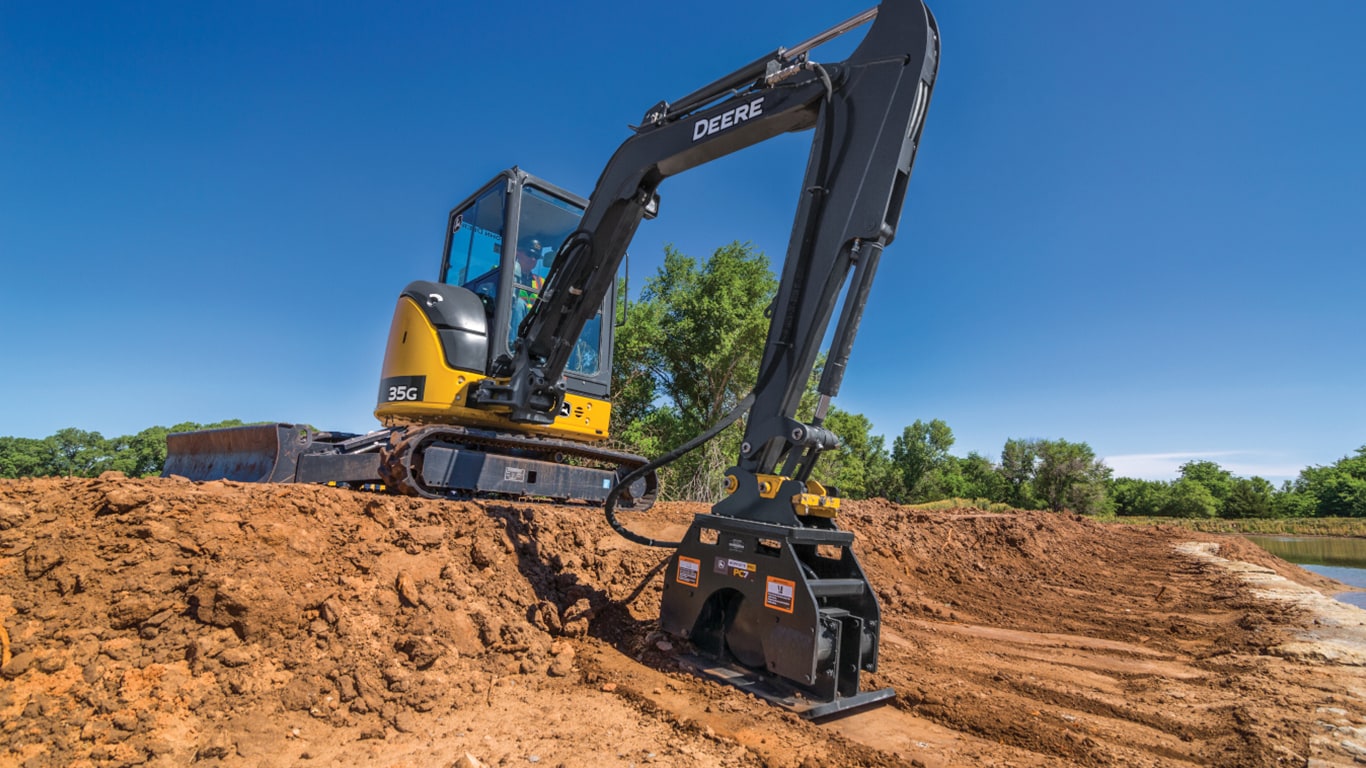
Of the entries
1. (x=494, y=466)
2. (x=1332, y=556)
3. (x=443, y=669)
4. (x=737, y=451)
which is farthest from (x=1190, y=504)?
(x=443, y=669)

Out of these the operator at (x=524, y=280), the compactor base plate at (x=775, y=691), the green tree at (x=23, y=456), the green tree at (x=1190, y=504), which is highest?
the operator at (x=524, y=280)

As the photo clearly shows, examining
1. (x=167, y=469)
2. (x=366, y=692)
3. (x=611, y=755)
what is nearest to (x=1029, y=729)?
(x=611, y=755)

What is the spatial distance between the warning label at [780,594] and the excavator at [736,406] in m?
0.01

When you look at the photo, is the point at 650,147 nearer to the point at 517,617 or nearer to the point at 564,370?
the point at 564,370

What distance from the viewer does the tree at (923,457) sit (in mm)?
53750

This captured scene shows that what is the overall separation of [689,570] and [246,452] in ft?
16.6

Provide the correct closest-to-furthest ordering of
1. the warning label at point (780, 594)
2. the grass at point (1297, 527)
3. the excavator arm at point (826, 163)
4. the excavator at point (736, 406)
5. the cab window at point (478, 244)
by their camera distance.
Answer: the warning label at point (780, 594)
the excavator at point (736, 406)
the excavator arm at point (826, 163)
the cab window at point (478, 244)
the grass at point (1297, 527)

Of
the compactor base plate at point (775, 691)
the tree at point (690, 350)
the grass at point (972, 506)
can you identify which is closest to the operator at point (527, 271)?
the compactor base plate at point (775, 691)

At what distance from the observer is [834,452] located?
30703mm

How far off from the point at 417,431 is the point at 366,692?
3.15 metres

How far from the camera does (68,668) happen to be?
2.84m

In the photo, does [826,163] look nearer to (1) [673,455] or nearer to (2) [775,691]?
(1) [673,455]

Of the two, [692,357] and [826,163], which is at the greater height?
[692,357]

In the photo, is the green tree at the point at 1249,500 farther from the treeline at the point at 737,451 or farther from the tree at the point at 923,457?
the tree at the point at 923,457
